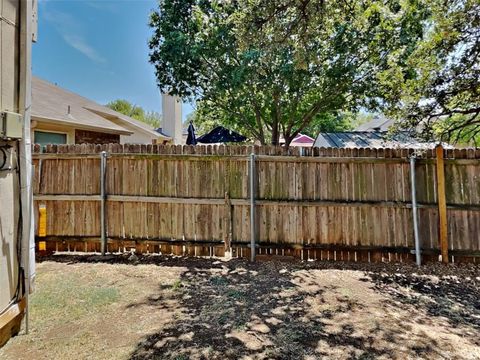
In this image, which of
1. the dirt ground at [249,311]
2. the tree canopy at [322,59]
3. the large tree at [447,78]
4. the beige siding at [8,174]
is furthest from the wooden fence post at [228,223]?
the large tree at [447,78]

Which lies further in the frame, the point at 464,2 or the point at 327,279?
the point at 464,2

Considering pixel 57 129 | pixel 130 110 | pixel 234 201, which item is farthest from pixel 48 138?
pixel 130 110

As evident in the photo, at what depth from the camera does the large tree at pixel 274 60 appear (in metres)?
8.53

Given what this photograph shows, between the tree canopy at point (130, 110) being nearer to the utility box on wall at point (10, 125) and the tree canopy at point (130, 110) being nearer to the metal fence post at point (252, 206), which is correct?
the metal fence post at point (252, 206)

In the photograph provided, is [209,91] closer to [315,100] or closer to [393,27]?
[315,100]

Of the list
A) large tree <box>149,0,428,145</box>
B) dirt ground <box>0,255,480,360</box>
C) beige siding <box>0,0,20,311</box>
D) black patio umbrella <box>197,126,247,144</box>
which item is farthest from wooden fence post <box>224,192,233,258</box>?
black patio umbrella <box>197,126,247,144</box>

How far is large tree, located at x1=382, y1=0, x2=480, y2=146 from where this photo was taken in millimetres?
4980

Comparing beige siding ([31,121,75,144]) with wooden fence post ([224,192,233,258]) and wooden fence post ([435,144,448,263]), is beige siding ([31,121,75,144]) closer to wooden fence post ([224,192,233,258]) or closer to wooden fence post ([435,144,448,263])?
wooden fence post ([224,192,233,258])

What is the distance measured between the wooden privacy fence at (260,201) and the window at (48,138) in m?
3.14

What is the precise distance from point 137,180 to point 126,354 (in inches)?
121

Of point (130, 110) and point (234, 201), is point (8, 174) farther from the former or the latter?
point (130, 110)

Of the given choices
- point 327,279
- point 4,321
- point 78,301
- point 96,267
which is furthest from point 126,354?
point 327,279

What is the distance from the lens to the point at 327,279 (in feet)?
13.6

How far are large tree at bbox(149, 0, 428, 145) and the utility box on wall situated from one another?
6895 mm
